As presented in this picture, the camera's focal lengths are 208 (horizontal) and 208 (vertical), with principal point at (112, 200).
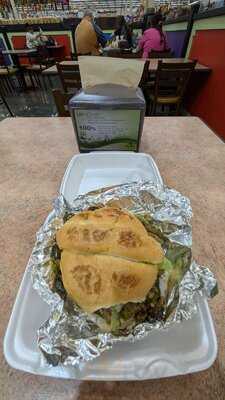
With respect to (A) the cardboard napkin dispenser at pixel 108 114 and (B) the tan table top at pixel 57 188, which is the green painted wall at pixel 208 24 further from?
(A) the cardboard napkin dispenser at pixel 108 114

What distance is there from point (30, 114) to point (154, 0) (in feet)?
15.9

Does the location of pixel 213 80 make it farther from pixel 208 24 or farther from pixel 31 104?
pixel 31 104

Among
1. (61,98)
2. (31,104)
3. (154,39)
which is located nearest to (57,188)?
(61,98)

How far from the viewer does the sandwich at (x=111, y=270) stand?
0.74 ft

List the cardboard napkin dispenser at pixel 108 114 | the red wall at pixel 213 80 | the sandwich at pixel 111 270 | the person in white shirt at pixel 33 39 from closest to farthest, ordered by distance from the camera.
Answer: the sandwich at pixel 111 270, the cardboard napkin dispenser at pixel 108 114, the red wall at pixel 213 80, the person in white shirt at pixel 33 39

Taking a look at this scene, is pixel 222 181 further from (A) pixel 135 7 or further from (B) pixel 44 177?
(A) pixel 135 7

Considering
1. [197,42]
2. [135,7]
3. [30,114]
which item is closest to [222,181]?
[197,42]

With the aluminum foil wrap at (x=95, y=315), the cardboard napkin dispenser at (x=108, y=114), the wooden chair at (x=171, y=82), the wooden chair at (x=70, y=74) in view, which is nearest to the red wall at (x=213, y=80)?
the wooden chair at (x=171, y=82)

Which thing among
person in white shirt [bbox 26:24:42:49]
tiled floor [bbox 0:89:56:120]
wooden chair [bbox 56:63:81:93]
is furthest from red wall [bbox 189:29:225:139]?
person in white shirt [bbox 26:24:42:49]

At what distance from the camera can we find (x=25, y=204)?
463mm

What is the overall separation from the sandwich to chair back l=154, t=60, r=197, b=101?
163 cm

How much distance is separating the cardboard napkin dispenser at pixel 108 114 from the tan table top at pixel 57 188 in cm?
12

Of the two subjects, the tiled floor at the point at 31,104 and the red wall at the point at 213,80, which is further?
the tiled floor at the point at 31,104

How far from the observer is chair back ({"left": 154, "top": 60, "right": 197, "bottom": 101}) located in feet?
4.96
